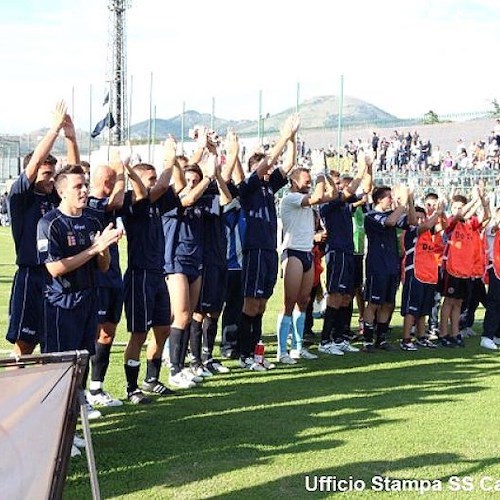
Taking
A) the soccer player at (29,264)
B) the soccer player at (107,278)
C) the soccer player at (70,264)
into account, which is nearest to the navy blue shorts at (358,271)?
the soccer player at (107,278)

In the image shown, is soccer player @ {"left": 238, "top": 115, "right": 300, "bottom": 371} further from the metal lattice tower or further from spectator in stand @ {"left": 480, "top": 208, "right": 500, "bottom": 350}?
the metal lattice tower

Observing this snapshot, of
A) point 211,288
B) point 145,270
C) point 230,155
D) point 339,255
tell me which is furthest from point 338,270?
point 145,270

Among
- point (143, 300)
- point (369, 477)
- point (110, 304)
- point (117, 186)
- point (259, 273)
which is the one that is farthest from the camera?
point (259, 273)

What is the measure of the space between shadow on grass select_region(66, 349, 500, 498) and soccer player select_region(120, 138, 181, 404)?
1.72 feet

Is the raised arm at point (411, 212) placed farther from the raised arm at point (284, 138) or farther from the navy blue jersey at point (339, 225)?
the raised arm at point (284, 138)

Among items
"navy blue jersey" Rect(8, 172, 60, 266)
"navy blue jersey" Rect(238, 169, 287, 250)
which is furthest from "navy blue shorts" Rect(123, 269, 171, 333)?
"navy blue jersey" Rect(238, 169, 287, 250)

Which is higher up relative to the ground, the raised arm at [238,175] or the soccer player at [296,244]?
the raised arm at [238,175]

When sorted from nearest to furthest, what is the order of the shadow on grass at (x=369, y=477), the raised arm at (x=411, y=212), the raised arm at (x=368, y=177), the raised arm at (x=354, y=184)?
the shadow on grass at (x=369, y=477), the raised arm at (x=411, y=212), the raised arm at (x=354, y=184), the raised arm at (x=368, y=177)

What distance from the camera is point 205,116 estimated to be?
38375mm

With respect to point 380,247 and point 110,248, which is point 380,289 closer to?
point 380,247

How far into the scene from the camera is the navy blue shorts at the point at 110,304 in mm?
7328

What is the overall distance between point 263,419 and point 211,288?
7.55 feet

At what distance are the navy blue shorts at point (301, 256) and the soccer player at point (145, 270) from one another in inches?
88.7

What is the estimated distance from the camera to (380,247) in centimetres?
1102
